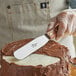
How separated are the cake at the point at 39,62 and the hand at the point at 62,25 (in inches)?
3.2

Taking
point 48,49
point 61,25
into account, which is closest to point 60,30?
point 61,25

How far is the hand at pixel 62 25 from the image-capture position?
35.6 inches

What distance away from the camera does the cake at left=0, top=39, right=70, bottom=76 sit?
712mm

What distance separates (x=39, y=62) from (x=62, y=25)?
23cm

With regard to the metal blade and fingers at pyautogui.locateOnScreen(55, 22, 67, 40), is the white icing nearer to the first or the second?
the metal blade

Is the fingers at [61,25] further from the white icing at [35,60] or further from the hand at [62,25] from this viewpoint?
the white icing at [35,60]

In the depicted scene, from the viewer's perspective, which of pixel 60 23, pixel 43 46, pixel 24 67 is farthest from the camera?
pixel 60 23

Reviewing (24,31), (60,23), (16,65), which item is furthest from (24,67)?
(24,31)

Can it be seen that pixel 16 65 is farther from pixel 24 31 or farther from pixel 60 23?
pixel 24 31

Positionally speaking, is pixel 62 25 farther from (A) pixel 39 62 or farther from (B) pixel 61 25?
(A) pixel 39 62

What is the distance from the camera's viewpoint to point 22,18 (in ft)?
3.65

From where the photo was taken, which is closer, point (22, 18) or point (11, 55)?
point (11, 55)

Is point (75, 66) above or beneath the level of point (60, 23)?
beneath

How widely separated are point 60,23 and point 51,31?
0.06 m
